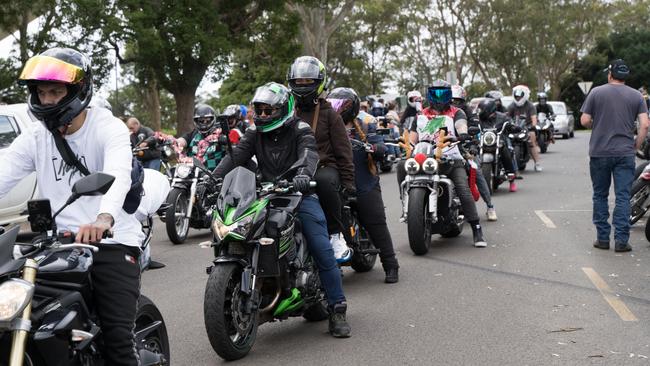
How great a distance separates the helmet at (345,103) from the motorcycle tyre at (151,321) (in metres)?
4.13

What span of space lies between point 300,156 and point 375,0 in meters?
51.7

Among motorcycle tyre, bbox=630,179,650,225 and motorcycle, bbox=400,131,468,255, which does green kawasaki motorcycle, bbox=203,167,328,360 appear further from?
motorcycle tyre, bbox=630,179,650,225

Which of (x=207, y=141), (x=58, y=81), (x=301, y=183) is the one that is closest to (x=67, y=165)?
(x=58, y=81)

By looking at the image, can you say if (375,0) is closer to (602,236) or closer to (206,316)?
(602,236)

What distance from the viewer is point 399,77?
73625 mm

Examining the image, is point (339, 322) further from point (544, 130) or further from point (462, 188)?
point (544, 130)

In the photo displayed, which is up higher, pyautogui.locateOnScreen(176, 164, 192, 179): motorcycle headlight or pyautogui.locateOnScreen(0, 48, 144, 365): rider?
pyautogui.locateOnScreen(0, 48, 144, 365): rider

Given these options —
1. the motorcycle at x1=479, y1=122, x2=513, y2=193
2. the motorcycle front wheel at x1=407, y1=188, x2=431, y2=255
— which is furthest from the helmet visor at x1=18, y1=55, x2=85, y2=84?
the motorcycle at x1=479, y1=122, x2=513, y2=193

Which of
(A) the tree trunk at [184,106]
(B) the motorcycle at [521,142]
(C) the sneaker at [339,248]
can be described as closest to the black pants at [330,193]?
(C) the sneaker at [339,248]

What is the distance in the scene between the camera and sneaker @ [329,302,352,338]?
6.62 meters

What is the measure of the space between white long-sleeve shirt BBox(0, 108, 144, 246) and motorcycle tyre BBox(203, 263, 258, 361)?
57.3 inches

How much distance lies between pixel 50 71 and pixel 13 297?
1123 millimetres

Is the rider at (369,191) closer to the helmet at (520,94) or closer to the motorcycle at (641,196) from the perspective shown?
the motorcycle at (641,196)

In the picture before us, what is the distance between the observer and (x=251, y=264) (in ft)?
19.7
